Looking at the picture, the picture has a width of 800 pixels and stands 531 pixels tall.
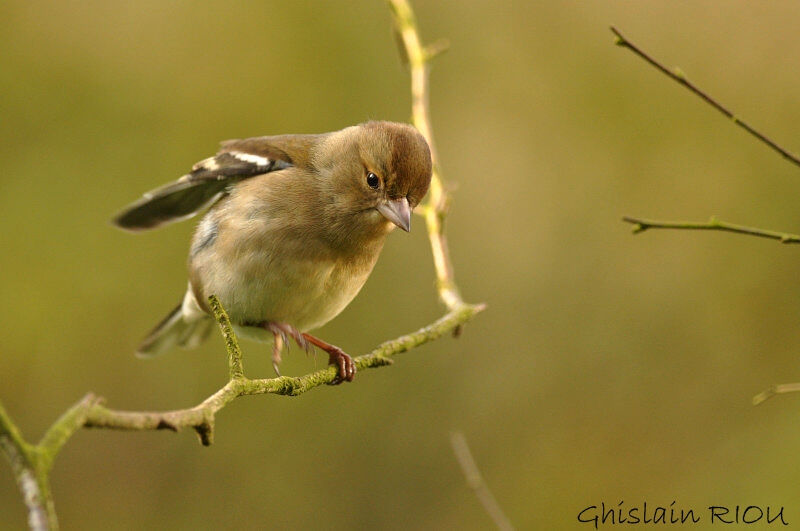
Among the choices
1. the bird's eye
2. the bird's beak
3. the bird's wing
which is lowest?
the bird's beak

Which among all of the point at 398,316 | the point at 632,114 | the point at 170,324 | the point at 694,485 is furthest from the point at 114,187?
the point at 694,485

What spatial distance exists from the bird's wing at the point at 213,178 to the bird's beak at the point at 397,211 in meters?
0.65

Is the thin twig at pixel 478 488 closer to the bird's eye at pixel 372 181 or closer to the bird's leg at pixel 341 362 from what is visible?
the bird's leg at pixel 341 362

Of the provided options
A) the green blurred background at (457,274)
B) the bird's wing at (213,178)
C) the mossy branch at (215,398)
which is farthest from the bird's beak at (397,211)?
the green blurred background at (457,274)

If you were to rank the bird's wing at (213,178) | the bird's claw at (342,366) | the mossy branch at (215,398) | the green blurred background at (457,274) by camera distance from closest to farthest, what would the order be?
the mossy branch at (215,398)
the bird's claw at (342,366)
the bird's wing at (213,178)
the green blurred background at (457,274)

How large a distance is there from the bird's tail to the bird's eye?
1.72 m

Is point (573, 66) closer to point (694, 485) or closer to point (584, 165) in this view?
point (584, 165)

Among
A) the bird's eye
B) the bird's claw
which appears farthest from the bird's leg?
the bird's eye

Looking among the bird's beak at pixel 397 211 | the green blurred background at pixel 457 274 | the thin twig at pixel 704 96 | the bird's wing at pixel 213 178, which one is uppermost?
the thin twig at pixel 704 96

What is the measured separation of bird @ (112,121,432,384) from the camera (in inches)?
175

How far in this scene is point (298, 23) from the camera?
8.31 meters

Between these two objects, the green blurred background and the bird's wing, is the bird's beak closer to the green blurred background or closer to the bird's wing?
the bird's wing

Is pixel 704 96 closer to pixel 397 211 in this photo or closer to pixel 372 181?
pixel 397 211

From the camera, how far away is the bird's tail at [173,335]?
5719 millimetres
